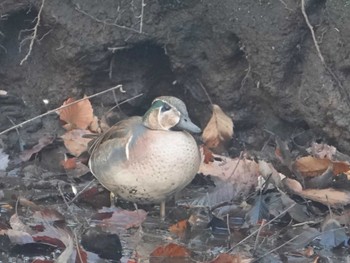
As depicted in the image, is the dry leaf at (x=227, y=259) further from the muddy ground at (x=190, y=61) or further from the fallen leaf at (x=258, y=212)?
the muddy ground at (x=190, y=61)

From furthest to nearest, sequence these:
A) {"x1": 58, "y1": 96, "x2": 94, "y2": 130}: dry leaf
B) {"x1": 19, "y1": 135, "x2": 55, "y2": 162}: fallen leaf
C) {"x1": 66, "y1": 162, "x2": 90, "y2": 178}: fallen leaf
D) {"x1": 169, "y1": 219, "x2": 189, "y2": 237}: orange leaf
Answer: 1. {"x1": 58, "y1": 96, "x2": 94, "y2": 130}: dry leaf
2. {"x1": 19, "y1": 135, "x2": 55, "y2": 162}: fallen leaf
3. {"x1": 66, "y1": 162, "x2": 90, "y2": 178}: fallen leaf
4. {"x1": 169, "y1": 219, "x2": 189, "y2": 237}: orange leaf

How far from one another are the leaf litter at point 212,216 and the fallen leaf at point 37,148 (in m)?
0.17

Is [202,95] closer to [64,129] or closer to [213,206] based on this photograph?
[64,129]

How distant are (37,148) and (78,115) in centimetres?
35

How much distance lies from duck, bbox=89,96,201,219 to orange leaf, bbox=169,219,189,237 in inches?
8.4

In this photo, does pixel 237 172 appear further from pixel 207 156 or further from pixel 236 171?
pixel 207 156

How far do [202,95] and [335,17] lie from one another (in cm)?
119

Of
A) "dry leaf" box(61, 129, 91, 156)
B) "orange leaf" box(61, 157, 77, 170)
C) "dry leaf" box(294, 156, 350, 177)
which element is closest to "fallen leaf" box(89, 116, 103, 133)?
"dry leaf" box(61, 129, 91, 156)

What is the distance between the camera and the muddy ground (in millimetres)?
6312

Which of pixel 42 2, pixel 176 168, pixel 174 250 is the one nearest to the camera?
pixel 174 250

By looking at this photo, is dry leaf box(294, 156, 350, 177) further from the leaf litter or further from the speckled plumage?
the speckled plumage

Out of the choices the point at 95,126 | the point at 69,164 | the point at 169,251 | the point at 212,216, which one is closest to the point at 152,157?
the point at 212,216

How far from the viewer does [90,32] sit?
6.78 metres

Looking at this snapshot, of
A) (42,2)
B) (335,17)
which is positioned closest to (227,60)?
(335,17)
